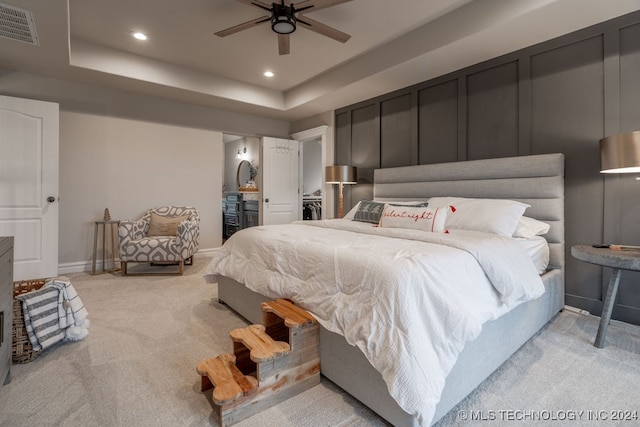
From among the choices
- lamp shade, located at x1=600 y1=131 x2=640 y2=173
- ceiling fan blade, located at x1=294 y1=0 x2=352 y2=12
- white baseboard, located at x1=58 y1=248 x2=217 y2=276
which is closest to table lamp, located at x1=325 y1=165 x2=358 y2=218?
ceiling fan blade, located at x1=294 y1=0 x2=352 y2=12

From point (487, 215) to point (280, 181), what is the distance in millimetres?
3770

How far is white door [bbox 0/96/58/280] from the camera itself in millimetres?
3439

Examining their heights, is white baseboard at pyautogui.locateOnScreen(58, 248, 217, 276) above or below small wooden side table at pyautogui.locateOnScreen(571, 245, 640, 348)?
below

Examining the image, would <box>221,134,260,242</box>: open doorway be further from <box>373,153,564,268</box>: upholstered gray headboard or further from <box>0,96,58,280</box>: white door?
<box>373,153,564,268</box>: upholstered gray headboard

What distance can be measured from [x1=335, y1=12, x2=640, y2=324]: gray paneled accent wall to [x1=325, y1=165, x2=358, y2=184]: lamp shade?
1112 millimetres

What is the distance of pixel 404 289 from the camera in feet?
4.34

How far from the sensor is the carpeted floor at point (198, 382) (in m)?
1.42

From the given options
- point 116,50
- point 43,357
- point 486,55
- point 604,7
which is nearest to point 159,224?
point 116,50

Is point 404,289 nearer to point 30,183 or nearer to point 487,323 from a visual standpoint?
point 487,323

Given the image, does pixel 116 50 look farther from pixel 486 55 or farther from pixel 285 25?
pixel 486 55

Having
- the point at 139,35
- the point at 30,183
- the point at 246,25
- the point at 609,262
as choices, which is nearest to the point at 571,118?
the point at 609,262

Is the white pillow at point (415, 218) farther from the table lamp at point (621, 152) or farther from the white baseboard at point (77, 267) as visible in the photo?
the white baseboard at point (77, 267)

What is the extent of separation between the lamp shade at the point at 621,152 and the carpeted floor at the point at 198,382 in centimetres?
120

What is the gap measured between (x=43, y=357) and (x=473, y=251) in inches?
105
